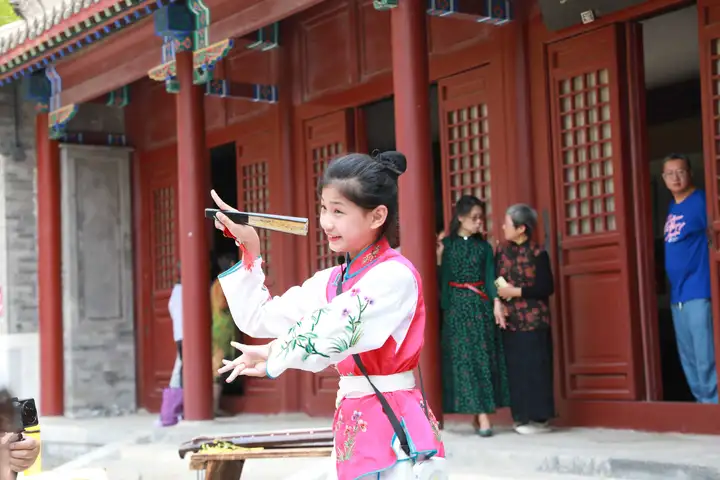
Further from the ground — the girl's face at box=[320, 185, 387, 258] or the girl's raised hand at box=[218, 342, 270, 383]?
the girl's face at box=[320, 185, 387, 258]

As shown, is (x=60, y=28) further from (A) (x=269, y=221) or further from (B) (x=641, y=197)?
(A) (x=269, y=221)

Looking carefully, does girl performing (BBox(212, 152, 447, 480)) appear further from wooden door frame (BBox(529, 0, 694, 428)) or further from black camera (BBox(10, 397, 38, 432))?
wooden door frame (BBox(529, 0, 694, 428))

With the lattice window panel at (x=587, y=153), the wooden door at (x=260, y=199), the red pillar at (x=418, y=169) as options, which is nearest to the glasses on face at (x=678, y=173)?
the lattice window panel at (x=587, y=153)

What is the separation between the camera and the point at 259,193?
10930 mm

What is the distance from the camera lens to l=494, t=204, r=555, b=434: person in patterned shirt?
7383 millimetres

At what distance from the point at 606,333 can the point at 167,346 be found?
5916 millimetres

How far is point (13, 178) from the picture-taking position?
41.0 ft

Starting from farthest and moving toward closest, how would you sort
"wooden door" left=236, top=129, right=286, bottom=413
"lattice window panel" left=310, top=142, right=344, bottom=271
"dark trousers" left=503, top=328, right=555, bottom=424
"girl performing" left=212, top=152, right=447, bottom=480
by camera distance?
"wooden door" left=236, top=129, right=286, bottom=413, "lattice window panel" left=310, top=142, right=344, bottom=271, "dark trousers" left=503, top=328, right=555, bottom=424, "girl performing" left=212, top=152, right=447, bottom=480

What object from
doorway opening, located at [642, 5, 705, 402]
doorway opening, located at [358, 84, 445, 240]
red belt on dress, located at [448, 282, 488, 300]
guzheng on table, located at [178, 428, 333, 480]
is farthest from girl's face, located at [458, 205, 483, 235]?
doorway opening, located at [358, 84, 445, 240]

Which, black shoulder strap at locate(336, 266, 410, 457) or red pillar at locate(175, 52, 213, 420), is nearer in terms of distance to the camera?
black shoulder strap at locate(336, 266, 410, 457)

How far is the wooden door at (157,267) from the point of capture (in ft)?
40.4

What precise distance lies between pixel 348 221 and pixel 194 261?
6.41 m

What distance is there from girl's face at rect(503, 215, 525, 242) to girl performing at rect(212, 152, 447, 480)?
4.17m

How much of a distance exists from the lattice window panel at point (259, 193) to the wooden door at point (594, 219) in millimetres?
3552
